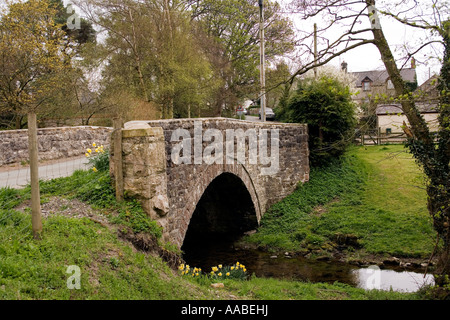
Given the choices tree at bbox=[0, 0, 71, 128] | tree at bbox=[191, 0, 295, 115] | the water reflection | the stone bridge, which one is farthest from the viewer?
tree at bbox=[191, 0, 295, 115]

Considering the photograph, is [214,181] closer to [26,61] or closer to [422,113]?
[422,113]

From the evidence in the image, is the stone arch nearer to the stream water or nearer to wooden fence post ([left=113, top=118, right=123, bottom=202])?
the stream water

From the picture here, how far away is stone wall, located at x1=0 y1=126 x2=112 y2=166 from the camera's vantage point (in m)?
9.49

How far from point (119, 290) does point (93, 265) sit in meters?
0.44

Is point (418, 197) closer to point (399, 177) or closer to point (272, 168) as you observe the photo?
point (399, 177)

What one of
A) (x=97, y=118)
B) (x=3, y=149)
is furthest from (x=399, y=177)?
(x=3, y=149)

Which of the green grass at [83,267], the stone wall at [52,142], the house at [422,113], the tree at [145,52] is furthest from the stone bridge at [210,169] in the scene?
the tree at [145,52]

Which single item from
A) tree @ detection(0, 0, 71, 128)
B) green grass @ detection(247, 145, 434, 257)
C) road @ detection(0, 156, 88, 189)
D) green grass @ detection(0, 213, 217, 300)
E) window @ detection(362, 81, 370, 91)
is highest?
window @ detection(362, 81, 370, 91)

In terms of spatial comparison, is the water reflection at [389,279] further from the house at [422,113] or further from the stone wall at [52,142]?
the stone wall at [52,142]

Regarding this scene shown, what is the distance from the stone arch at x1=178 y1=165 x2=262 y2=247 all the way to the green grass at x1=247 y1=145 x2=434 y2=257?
4.09 feet

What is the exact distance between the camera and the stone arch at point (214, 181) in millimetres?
7630

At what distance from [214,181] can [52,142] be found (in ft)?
15.3

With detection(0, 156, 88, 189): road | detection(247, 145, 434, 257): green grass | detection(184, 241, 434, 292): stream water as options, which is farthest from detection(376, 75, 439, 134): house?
detection(0, 156, 88, 189): road

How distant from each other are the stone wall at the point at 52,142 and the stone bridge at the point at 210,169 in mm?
2376
